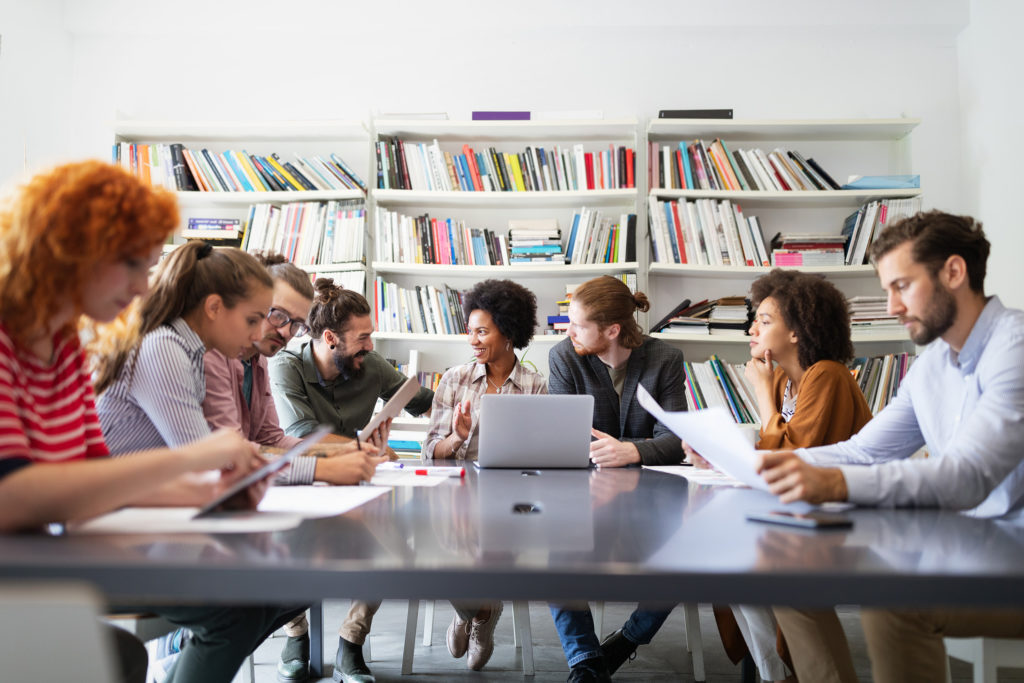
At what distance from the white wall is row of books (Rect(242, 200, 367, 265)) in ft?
9.58

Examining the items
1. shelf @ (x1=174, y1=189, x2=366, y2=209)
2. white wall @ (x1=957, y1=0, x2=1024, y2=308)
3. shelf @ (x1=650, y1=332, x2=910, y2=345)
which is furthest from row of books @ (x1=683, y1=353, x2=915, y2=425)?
shelf @ (x1=174, y1=189, x2=366, y2=209)

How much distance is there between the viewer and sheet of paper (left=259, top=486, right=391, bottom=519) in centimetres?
121

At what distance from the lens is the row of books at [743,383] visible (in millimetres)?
3625

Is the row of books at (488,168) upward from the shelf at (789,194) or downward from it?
upward

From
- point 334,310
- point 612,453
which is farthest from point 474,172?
point 612,453

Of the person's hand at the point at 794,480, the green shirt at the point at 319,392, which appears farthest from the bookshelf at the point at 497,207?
the person's hand at the point at 794,480

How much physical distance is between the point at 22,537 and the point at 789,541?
91 centimetres

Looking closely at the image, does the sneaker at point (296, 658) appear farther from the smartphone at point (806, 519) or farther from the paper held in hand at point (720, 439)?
the smartphone at point (806, 519)

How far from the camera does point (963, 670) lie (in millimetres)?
1163

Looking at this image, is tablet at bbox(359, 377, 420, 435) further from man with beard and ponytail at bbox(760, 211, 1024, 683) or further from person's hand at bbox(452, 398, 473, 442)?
man with beard and ponytail at bbox(760, 211, 1024, 683)

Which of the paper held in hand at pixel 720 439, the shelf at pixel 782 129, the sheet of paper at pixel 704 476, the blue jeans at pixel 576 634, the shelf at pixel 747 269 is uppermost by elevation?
the shelf at pixel 782 129

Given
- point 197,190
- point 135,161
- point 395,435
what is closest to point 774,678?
point 395,435

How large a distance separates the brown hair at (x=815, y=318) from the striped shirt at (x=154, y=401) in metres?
1.82

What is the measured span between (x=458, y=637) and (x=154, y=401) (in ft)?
4.93
